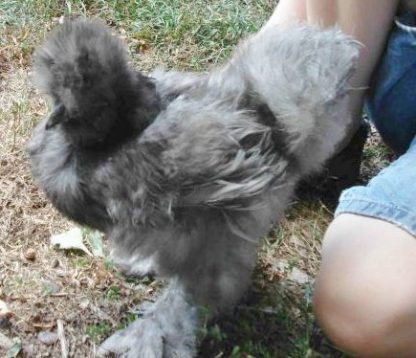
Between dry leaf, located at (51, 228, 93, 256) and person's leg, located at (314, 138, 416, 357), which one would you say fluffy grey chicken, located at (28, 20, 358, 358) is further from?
dry leaf, located at (51, 228, 93, 256)

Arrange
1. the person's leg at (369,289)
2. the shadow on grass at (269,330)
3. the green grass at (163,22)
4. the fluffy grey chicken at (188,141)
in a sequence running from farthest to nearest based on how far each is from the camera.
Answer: the green grass at (163,22) < the shadow on grass at (269,330) < the person's leg at (369,289) < the fluffy grey chicken at (188,141)

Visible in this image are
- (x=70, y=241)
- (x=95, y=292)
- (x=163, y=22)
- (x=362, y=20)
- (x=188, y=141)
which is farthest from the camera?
(x=163, y=22)

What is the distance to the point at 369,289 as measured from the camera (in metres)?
1.82

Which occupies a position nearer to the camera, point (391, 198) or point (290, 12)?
point (391, 198)

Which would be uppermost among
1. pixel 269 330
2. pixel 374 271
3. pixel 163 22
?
pixel 163 22

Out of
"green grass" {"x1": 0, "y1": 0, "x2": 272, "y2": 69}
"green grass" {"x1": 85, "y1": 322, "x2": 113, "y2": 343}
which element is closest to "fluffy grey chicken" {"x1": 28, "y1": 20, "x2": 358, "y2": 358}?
"green grass" {"x1": 85, "y1": 322, "x2": 113, "y2": 343}

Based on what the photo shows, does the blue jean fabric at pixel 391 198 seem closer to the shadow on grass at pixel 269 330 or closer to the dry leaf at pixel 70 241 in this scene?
the shadow on grass at pixel 269 330

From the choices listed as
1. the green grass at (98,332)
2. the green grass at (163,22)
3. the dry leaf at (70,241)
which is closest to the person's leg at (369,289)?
the green grass at (98,332)

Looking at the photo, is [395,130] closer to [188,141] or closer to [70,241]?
[188,141]

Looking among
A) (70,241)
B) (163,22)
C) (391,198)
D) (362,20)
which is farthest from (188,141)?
(163,22)

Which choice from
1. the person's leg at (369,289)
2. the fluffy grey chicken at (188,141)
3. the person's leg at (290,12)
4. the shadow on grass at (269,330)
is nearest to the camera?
the fluffy grey chicken at (188,141)

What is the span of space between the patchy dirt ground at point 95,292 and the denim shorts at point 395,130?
1.16ft

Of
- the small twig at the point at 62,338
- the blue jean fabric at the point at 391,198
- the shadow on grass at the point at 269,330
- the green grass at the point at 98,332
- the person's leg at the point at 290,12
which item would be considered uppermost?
the person's leg at the point at 290,12

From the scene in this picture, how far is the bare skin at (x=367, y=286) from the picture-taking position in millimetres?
1790
